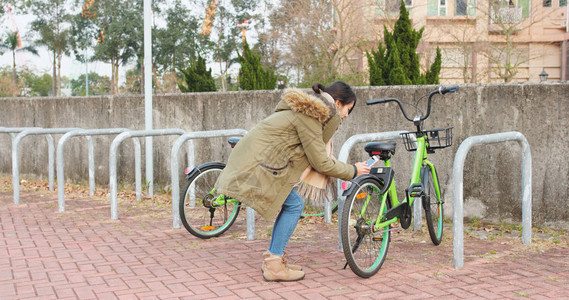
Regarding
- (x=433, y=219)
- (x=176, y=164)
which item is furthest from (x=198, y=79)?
(x=433, y=219)

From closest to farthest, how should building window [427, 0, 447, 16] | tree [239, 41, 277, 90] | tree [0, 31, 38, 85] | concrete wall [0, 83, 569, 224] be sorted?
concrete wall [0, 83, 569, 224] → tree [239, 41, 277, 90] → building window [427, 0, 447, 16] → tree [0, 31, 38, 85]

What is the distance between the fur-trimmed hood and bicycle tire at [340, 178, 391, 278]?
1.78ft

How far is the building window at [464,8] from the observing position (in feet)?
98.0

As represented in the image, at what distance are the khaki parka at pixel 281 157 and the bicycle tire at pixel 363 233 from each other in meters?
0.19

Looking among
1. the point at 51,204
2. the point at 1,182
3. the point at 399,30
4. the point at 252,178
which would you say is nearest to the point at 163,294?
the point at 252,178

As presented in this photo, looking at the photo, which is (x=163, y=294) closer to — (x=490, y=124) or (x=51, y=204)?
(x=490, y=124)

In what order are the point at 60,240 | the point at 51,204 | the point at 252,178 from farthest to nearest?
the point at 51,204 < the point at 60,240 < the point at 252,178

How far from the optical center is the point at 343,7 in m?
25.2

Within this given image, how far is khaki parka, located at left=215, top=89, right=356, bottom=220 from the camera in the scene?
428 centimetres

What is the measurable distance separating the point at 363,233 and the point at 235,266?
109 cm

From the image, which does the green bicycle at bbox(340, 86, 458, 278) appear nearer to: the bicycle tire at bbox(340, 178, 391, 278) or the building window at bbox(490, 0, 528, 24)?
the bicycle tire at bbox(340, 178, 391, 278)

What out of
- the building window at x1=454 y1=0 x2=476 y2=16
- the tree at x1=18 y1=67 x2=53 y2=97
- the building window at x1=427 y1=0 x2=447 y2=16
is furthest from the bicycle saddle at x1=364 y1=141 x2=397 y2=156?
the tree at x1=18 y1=67 x2=53 y2=97

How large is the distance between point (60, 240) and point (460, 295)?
12.2 feet

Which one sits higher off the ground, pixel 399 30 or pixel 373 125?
pixel 399 30
